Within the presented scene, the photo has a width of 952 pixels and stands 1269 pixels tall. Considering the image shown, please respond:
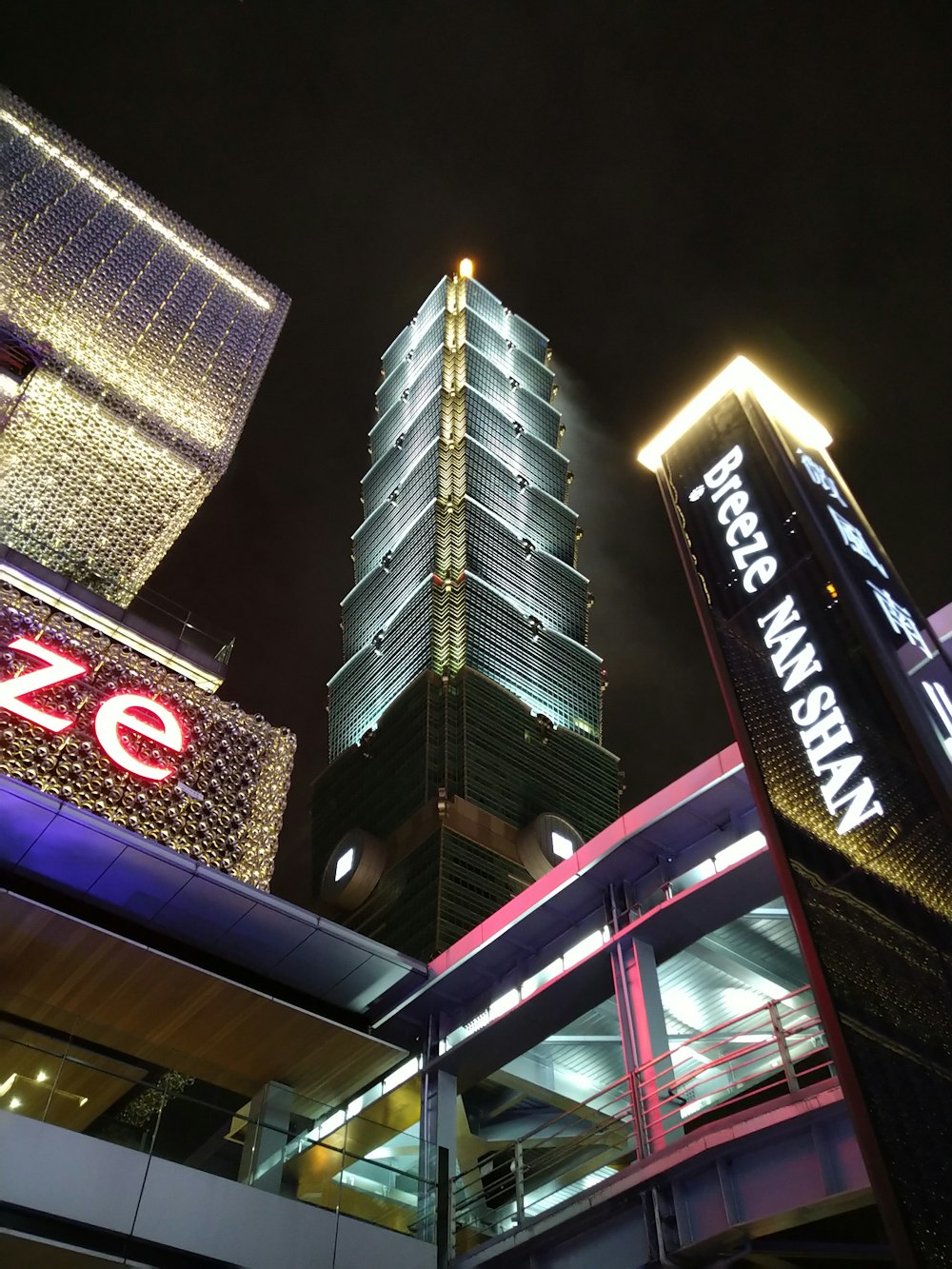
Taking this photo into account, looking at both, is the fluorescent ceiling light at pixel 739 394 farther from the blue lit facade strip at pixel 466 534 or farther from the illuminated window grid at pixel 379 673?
the illuminated window grid at pixel 379 673

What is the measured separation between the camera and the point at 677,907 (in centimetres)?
1574

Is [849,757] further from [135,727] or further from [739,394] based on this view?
[135,727]

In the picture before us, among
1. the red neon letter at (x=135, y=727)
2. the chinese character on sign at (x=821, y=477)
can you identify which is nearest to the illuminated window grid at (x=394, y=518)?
the red neon letter at (x=135, y=727)

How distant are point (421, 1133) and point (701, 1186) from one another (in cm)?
650

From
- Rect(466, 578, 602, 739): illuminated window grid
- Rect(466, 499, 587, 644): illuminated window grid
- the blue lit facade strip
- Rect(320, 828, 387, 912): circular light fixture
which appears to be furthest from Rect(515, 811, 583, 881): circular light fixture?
Rect(466, 499, 587, 644): illuminated window grid

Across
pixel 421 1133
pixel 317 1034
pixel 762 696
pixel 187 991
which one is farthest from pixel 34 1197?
pixel 762 696

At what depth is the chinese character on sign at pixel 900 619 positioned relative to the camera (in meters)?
13.6

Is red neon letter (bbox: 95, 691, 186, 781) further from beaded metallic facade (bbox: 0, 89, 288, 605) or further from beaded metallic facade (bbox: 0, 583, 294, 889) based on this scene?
beaded metallic facade (bbox: 0, 89, 288, 605)

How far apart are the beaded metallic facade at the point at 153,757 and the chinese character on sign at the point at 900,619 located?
Result: 12.1 m

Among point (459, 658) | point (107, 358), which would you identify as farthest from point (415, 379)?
point (107, 358)

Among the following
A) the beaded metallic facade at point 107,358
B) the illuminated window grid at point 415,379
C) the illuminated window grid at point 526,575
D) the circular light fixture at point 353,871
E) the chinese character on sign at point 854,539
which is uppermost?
the illuminated window grid at point 415,379

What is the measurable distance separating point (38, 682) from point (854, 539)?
1410cm

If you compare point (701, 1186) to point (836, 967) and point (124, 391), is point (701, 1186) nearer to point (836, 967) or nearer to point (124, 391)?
point (836, 967)

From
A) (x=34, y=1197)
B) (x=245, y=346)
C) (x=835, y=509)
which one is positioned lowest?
(x=34, y=1197)
